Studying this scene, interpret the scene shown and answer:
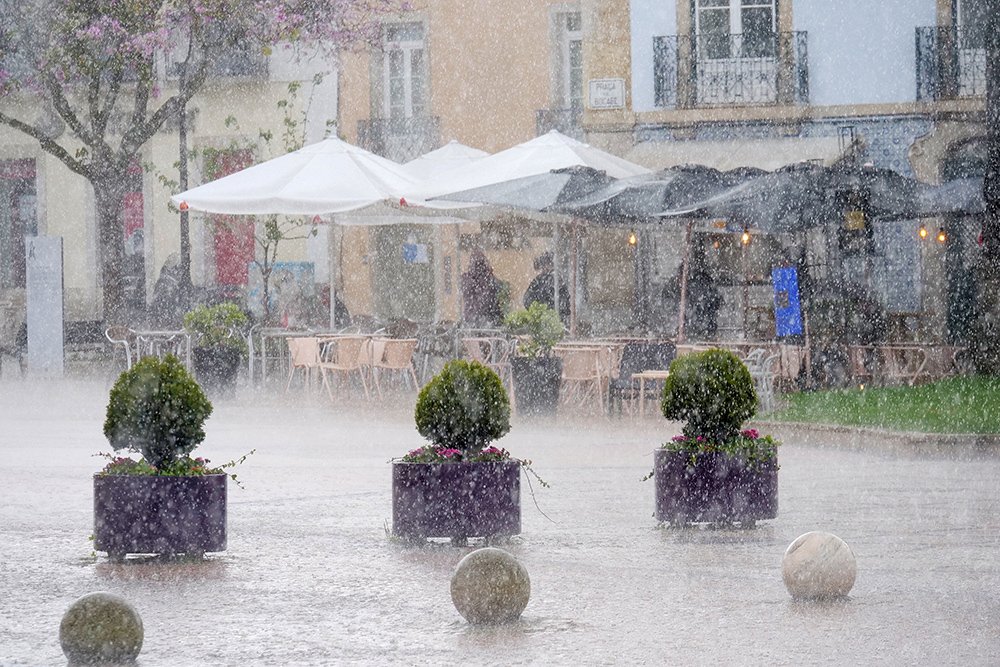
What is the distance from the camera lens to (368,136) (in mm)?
33562

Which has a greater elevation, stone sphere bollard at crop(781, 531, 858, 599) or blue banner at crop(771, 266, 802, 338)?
blue banner at crop(771, 266, 802, 338)

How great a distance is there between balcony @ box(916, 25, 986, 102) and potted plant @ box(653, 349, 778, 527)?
18370mm

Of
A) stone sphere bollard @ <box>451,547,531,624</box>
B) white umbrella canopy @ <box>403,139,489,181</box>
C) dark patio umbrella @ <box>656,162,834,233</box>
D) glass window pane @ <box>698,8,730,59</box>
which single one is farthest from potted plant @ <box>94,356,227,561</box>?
glass window pane @ <box>698,8,730,59</box>

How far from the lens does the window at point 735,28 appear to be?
28.2 meters

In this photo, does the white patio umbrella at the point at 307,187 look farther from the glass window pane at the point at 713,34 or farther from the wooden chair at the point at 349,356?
the glass window pane at the point at 713,34

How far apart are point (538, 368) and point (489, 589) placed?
440 inches

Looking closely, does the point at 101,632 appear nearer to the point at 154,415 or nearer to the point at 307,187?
the point at 154,415

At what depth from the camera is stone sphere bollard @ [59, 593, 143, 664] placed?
6.88m

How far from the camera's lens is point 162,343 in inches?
911

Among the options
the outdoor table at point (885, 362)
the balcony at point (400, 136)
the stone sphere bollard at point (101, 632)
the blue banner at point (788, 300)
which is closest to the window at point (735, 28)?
Answer: the balcony at point (400, 136)

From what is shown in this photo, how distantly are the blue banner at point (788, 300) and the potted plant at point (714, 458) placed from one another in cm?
1021

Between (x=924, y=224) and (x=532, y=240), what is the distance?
737 centimetres

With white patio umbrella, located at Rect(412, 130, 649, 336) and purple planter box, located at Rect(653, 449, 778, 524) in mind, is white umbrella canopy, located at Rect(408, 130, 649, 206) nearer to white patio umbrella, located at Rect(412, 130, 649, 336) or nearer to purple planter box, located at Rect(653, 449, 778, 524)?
white patio umbrella, located at Rect(412, 130, 649, 336)

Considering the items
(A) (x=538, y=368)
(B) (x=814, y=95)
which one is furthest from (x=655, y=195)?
(B) (x=814, y=95)
